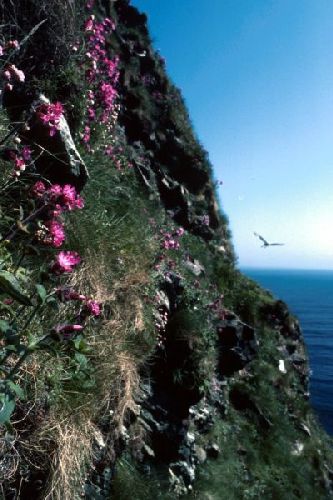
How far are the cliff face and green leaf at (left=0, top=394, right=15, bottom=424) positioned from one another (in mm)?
215

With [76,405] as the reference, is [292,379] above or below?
below

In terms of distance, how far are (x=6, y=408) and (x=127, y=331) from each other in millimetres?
2375

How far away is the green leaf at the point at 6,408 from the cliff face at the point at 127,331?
215mm

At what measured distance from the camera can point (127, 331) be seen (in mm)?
4301

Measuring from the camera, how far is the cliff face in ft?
10.1

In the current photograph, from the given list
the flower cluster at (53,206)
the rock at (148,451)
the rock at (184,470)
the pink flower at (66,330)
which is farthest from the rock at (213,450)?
the flower cluster at (53,206)

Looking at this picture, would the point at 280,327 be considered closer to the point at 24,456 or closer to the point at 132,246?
the point at 132,246

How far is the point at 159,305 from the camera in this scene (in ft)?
17.5

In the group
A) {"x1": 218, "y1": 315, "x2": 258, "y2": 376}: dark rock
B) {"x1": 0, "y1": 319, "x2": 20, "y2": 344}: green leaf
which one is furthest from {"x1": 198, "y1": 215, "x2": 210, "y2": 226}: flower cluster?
{"x1": 0, "y1": 319, "x2": 20, "y2": 344}: green leaf

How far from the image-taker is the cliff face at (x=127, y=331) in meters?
3.06

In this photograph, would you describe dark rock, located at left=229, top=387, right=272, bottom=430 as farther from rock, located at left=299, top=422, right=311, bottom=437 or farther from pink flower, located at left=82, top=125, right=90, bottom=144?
pink flower, located at left=82, top=125, right=90, bottom=144

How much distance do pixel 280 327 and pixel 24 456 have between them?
12.1m

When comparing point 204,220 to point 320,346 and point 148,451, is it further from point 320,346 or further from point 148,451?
point 320,346

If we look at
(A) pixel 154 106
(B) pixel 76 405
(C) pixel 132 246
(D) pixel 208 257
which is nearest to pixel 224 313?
(D) pixel 208 257
